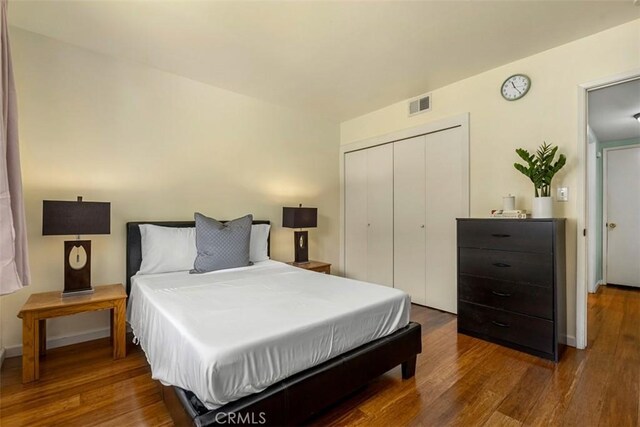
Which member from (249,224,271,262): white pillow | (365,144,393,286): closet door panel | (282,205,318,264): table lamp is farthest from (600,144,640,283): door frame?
(249,224,271,262): white pillow

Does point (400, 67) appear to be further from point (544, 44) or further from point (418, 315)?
point (418, 315)

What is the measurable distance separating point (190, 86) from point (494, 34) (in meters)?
2.92

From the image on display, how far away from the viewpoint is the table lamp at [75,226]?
→ 82.0 inches

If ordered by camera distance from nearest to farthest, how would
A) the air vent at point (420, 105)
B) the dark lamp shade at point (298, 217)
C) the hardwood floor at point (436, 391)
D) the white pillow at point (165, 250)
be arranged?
1. the hardwood floor at point (436, 391)
2. the white pillow at point (165, 250)
3. the air vent at point (420, 105)
4. the dark lamp shade at point (298, 217)

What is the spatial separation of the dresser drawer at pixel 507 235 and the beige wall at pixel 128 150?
2.21 m

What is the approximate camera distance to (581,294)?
2.40m

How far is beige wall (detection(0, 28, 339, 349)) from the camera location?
7.70ft

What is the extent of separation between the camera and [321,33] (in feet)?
7.65

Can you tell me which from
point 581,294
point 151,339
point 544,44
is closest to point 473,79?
point 544,44

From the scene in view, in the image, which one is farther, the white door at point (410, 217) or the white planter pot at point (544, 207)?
the white door at point (410, 217)

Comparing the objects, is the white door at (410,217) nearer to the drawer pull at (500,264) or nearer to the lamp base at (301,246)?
the drawer pull at (500,264)

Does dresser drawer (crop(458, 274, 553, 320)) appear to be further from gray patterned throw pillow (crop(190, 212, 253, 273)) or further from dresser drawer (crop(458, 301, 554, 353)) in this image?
gray patterned throw pillow (crop(190, 212, 253, 273))

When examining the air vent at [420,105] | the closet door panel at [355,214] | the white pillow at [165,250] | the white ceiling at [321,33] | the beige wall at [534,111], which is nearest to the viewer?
the white ceiling at [321,33]
